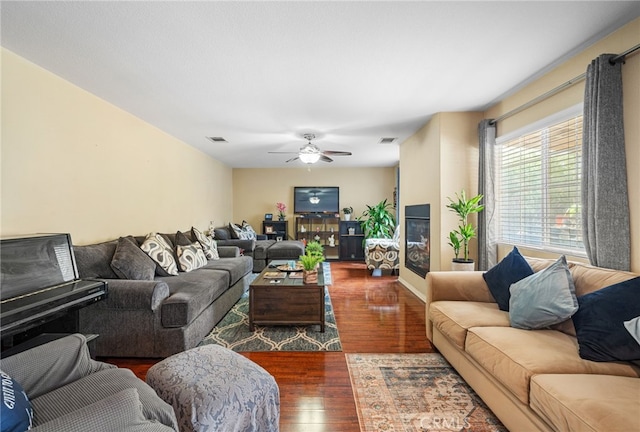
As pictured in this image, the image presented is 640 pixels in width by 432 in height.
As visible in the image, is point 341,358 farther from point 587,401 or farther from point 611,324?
point 611,324

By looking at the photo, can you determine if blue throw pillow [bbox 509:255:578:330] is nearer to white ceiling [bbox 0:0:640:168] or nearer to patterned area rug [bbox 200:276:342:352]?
patterned area rug [bbox 200:276:342:352]

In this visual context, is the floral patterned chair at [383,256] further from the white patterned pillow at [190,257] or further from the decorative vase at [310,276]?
the white patterned pillow at [190,257]

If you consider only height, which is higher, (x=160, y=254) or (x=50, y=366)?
(x=160, y=254)

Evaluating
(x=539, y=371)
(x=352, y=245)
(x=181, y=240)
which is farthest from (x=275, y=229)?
(x=539, y=371)

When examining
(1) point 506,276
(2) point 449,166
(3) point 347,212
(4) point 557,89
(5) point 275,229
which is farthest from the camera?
(5) point 275,229

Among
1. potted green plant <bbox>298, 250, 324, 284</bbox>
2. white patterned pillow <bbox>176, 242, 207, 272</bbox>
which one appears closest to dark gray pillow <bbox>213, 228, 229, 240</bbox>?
white patterned pillow <bbox>176, 242, 207, 272</bbox>

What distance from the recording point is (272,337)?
9.45 ft

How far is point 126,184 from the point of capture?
11.3 ft

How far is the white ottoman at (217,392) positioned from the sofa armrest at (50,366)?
1.08ft

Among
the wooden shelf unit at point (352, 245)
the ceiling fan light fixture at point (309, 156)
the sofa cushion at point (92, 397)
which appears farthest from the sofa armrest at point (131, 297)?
the wooden shelf unit at point (352, 245)

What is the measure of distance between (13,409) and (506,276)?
2.89 meters

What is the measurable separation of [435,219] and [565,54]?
2.04 metres

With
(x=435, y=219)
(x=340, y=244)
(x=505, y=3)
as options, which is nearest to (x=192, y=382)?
(x=505, y=3)

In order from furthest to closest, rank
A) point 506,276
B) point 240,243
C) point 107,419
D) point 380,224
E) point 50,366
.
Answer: point 380,224, point 240,243, point 506,276, point 50,366, point 107,419
